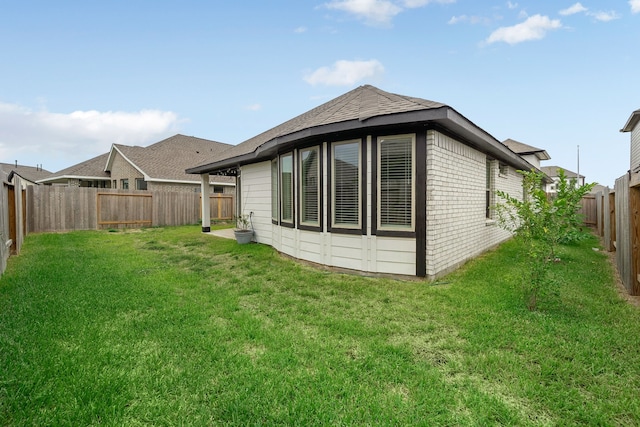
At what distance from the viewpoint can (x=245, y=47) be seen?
10391 mm

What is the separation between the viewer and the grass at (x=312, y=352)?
2117mm

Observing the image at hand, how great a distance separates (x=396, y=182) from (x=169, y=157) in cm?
1894

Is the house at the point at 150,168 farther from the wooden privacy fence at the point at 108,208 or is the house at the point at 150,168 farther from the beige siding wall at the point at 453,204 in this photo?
the beige siding wall at the point at 453,204

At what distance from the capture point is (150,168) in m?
18.4

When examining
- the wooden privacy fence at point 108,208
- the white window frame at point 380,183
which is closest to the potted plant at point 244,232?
the white window frame at point 380,183

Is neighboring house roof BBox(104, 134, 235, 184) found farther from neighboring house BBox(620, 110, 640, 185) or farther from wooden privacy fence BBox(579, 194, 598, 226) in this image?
neighboring house BBox(620, 110, 640, 185)

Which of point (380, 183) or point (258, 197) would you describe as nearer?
point (380, 183)

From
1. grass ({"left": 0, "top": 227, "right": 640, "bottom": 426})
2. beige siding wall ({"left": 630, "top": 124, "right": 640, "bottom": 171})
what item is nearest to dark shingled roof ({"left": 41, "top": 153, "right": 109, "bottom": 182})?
grass ({"left": 0, "top": 227, "right": 640, "bottom": 426})

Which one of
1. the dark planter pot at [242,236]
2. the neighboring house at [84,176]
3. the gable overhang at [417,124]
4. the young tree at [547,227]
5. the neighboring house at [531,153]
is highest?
the neighboring house at [531,153]

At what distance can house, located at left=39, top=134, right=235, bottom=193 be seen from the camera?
18.4 metres

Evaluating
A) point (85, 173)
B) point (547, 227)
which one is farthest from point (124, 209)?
point (547, 227)

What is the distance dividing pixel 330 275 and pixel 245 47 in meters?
8.56

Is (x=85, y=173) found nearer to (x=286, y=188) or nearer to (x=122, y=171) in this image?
(x=122, y=171)

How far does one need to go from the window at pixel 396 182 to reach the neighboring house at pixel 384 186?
0.02 m
